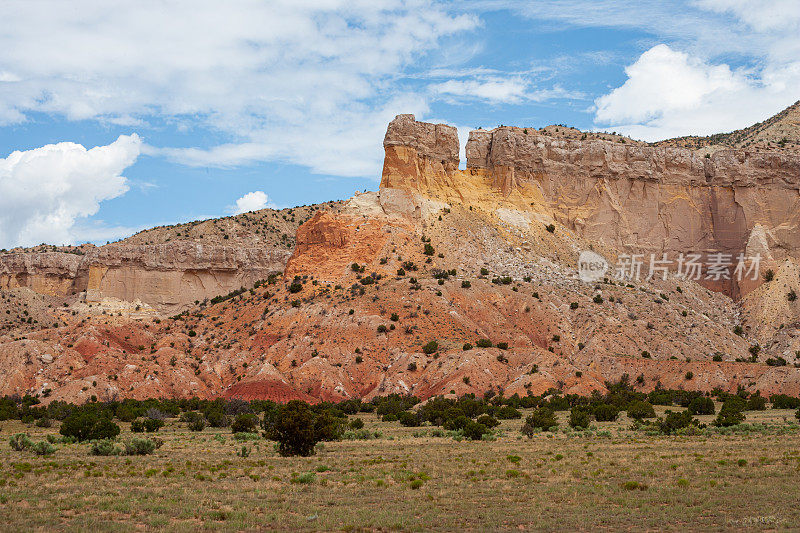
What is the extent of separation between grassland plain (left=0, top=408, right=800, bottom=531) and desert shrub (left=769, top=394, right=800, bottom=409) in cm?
1517

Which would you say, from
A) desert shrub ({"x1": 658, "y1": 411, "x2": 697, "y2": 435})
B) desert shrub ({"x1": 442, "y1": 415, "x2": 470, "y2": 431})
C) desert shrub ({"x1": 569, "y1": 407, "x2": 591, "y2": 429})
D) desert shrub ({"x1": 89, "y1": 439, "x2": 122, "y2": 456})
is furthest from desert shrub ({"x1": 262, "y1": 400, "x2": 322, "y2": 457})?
desert shrub ({"x1": 658, "y1": 411, "x2": 697, "y2": 435})

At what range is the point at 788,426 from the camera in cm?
3388

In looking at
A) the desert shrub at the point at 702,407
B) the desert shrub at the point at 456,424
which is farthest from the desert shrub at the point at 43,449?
the desert shrub at the point at 702,407

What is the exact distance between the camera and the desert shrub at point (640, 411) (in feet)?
133

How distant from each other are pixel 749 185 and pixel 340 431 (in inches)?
2205

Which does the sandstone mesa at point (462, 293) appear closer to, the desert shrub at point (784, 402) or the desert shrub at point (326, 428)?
the desert shrub at point (784, 402)

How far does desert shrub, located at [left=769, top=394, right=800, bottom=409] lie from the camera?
44678 mm

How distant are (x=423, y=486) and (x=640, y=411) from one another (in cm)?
2396

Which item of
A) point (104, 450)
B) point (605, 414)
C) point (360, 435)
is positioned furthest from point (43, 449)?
point (605, 414)

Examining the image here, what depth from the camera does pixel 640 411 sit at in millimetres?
41375

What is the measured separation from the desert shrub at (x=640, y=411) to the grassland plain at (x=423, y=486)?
8810 mm

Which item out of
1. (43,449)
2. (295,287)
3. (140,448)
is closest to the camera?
(43,449)

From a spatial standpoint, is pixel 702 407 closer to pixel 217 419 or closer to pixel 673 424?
pixel 673 424

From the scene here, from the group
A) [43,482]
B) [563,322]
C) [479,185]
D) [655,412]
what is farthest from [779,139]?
[43,482]
